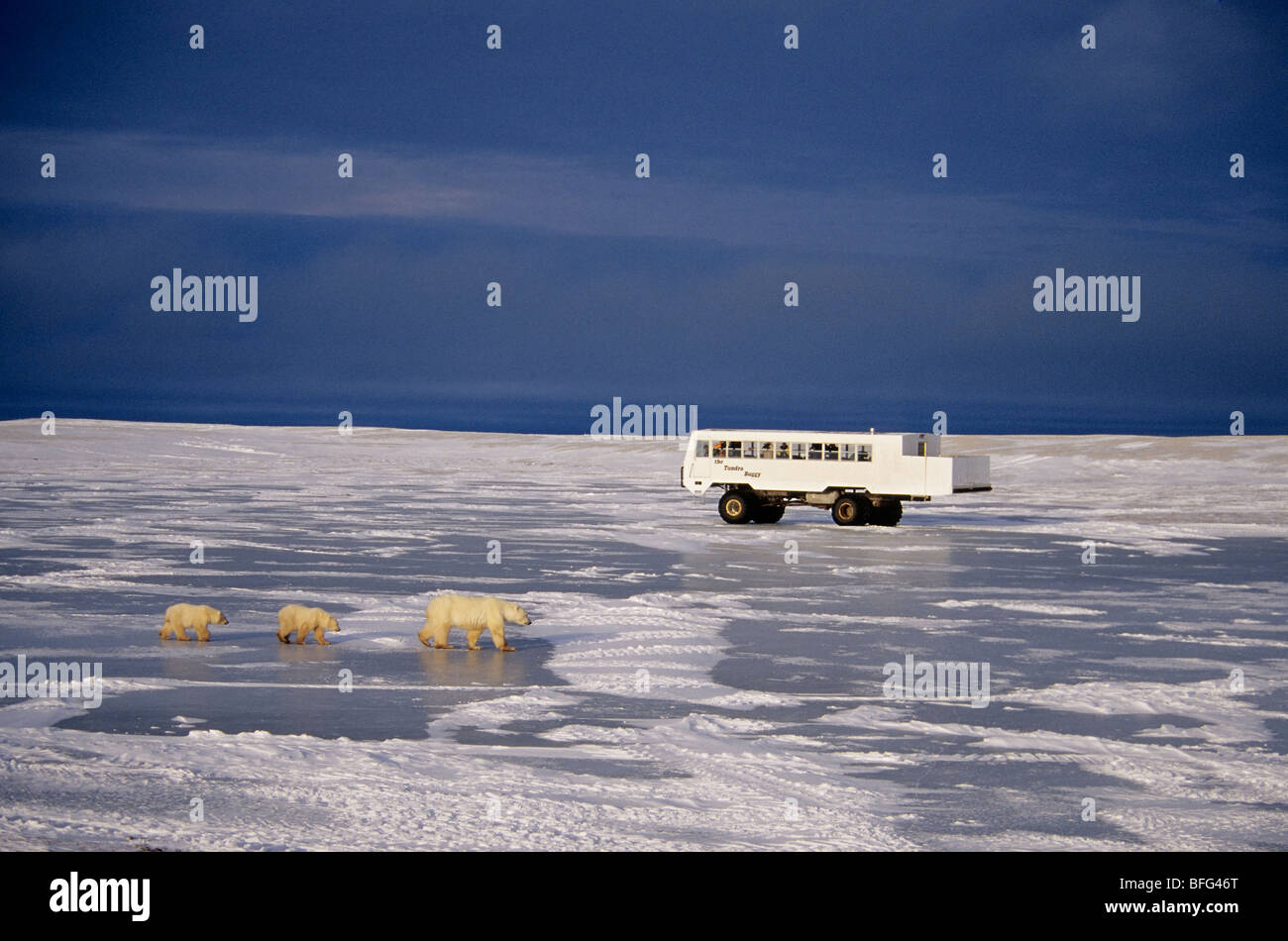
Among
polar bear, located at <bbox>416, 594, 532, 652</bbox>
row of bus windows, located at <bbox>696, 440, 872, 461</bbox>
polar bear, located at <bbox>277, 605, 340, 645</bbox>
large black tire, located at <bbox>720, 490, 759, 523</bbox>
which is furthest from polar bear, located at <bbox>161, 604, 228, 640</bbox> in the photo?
row of bus windows, located at <bbox>696, 440, 872, 461</bbox>

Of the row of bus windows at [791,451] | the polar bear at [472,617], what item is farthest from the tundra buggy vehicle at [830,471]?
the polar bear at [472,617]

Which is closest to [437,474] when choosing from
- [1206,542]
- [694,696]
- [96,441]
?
[96,441]

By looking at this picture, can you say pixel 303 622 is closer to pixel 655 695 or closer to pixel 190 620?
pixel 190 620

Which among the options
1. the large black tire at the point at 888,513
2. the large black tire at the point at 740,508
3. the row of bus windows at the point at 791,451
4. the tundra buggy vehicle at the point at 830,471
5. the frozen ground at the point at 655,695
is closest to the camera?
the frozen ground at the point at 655,695

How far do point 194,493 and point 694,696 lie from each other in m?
38.6

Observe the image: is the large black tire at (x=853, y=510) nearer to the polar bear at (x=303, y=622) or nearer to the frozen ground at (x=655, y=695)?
the frozen ground at (x=655, y=695)

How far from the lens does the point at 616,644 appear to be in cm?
1600

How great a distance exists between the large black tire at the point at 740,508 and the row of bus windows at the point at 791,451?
0.97m

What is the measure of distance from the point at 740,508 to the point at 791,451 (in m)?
Answer: 1.87

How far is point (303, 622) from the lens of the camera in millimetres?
15609

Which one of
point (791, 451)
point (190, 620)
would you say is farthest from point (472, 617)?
point (791, 451)

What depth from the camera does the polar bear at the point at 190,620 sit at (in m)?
15.7
